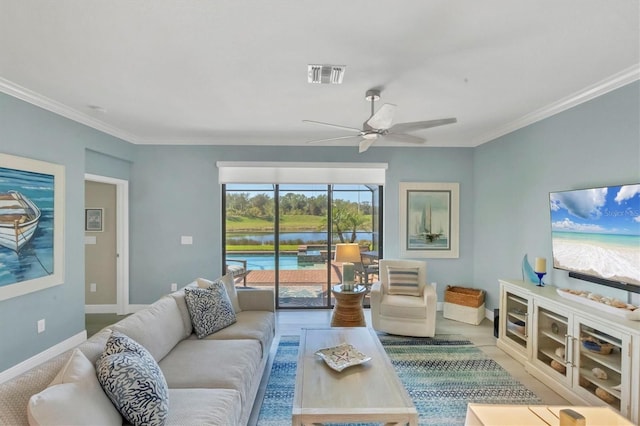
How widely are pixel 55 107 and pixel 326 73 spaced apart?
281 centimetres

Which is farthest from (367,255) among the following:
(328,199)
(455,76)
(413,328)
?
(455,76)

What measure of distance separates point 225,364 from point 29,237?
2349 mm

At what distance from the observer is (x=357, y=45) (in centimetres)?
197

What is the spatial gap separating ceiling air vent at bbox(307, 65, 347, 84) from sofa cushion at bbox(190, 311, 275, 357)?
2.13 meters

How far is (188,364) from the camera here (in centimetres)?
202

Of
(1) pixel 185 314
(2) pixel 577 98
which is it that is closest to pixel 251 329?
(1) pixel 185 314

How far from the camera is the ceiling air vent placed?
7.23ft

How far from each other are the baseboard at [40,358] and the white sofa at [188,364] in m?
1.64

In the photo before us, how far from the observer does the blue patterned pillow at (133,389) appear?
4.53ft

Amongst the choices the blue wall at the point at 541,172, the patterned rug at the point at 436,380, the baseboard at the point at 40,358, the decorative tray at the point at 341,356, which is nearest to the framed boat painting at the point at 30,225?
the baseboard at the point at 40,358

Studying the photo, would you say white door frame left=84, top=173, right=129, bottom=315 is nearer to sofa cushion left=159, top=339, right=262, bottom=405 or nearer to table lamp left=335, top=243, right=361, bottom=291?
sofa cushion left=159, top=339, right=262, bottom=405

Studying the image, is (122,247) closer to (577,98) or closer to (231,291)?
(231,291)

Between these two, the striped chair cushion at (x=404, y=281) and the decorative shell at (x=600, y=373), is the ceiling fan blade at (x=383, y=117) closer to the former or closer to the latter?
the striped chair cushion at (x=404, y=281)

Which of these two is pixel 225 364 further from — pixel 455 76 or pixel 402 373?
pixel 455 76
